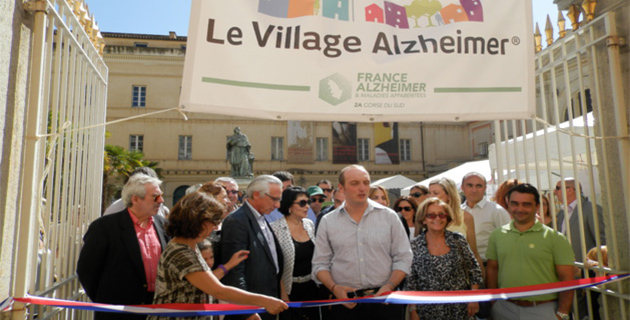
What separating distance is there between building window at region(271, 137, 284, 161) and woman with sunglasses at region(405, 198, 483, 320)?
2620 centimetres

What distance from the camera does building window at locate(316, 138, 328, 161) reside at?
30.4 meters

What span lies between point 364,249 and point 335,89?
114 centimetres

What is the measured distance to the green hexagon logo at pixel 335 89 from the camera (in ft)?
10.0

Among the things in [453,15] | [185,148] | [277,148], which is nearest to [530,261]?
[453,15]

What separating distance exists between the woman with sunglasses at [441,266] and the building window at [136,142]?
27.1m

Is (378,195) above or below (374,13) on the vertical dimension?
below

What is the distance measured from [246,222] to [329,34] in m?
1.54

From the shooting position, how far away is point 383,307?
3.27 metres

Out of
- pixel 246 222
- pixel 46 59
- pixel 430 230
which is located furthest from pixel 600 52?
pixel 46 59

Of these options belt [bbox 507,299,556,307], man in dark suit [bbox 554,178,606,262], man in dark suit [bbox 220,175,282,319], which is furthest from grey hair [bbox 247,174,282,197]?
man in dark suit [bbox 554,178,606,262]

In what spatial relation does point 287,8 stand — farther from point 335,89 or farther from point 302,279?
point 302,279

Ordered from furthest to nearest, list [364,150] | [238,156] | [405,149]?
[405,149] < [364,150] < [238,156]

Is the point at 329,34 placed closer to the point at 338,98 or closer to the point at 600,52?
the point at 338,98

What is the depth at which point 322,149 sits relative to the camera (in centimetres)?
3045
